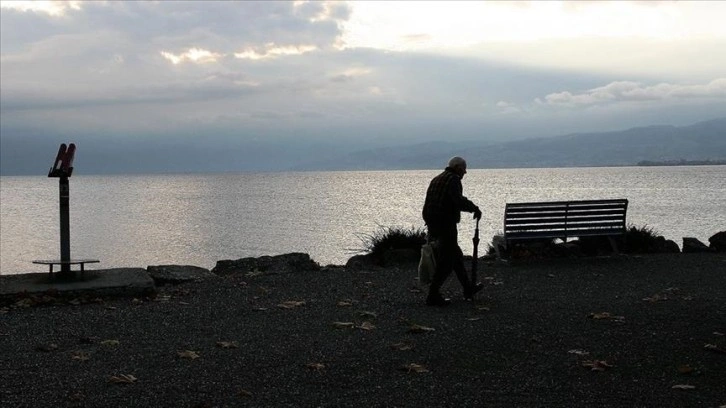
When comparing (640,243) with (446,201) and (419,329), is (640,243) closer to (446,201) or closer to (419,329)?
(446,201)

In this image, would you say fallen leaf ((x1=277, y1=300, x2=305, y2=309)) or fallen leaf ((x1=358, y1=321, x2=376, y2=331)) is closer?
fallen leaf ((x1=358, y1=321, x2=376, y2=331))

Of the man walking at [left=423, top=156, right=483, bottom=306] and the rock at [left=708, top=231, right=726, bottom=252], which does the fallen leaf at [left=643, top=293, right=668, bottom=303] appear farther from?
the rock at [left=708, top=231, right=726, bottom=252]

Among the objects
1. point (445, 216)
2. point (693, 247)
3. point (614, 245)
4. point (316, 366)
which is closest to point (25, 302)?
point (316, 366)

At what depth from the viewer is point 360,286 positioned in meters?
11.2

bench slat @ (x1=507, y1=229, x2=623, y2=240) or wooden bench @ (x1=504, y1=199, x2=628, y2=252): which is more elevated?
wooden bench @ (x1=504, y1=199, x2=628, y2=252)

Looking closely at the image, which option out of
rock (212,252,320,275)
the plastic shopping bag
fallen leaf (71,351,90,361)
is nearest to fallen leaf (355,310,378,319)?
the plastic shopping bag

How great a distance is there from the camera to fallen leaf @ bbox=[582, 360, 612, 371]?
6.36 m

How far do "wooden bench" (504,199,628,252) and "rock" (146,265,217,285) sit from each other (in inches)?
→ 219

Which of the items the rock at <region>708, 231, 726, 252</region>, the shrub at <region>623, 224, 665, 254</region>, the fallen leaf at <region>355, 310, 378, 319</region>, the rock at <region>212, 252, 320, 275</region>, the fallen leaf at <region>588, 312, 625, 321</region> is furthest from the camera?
the rock at <region>708, 231, 726, 252</region>

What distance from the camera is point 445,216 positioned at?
9.40 metres

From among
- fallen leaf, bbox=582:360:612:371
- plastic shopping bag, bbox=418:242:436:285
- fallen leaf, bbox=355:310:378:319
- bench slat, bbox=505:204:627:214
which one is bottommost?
fallen leaf, bbox=355:310:378:319

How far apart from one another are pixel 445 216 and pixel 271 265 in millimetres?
4768

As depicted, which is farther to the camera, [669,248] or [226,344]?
[669,248]

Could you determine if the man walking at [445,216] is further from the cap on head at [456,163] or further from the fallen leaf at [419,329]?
the fallen leaf at [419,329]
